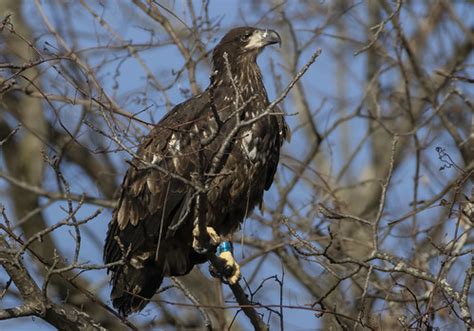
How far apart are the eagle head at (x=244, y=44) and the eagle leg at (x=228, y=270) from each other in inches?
53.4

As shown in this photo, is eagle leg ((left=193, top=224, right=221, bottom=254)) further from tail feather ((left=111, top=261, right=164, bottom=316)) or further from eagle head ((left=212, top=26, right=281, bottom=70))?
eagle head ((left=212, top=26, right=281, bottom=70))

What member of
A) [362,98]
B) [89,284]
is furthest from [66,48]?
[89,284]

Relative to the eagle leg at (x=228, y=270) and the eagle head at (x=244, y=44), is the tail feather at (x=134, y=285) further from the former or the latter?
the eagle head at (x=244, y=44)

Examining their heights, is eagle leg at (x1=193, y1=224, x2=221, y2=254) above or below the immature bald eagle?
below

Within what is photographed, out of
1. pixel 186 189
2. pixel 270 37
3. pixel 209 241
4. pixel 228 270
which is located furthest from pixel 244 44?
pixel 228 270

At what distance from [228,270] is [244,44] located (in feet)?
5.43

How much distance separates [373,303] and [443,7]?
10.4 ft

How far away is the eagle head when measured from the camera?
6688mm

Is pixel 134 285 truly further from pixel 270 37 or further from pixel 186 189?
pixel 270 37

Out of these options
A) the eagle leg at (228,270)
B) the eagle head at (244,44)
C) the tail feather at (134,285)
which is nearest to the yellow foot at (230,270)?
the eagle leg at (228,270)

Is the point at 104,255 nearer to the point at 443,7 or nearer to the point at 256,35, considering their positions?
the point at 256,35

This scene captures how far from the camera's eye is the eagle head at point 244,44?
21.9 feet

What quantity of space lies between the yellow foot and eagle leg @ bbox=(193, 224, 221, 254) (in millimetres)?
100

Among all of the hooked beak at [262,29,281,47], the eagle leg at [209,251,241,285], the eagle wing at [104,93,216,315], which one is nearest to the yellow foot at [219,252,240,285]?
the eagle leg at [209,251,241,285]
